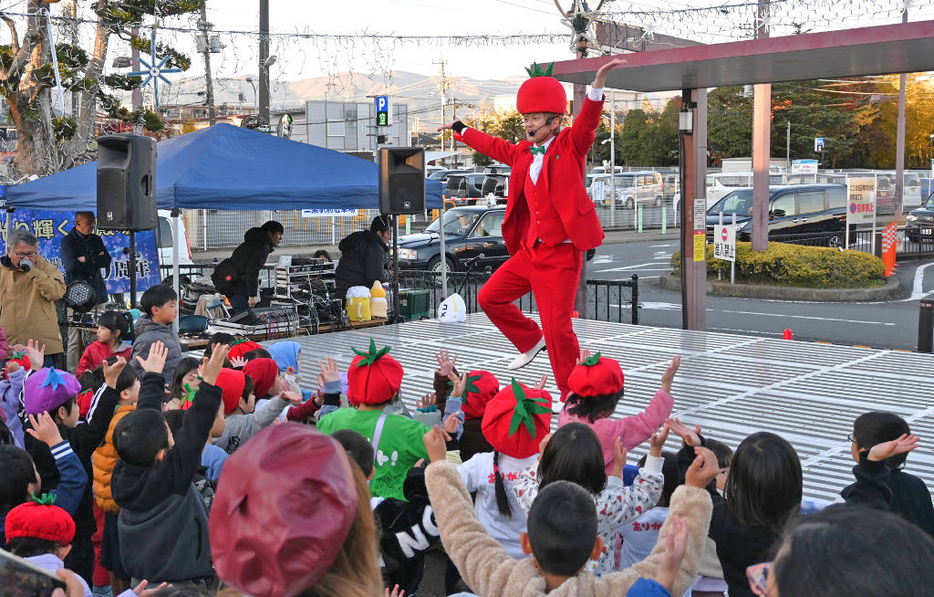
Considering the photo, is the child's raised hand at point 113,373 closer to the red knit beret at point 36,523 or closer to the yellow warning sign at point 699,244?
the red knit beret at point 36,523

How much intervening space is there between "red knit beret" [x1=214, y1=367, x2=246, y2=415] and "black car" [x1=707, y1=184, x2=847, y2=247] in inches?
726

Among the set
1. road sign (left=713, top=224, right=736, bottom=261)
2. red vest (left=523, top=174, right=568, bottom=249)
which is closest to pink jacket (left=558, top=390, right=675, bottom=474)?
red vest (left=523, top=174, right=568, bottom=249)

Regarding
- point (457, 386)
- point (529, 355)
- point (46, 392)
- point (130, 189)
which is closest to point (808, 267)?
point (529, 355)

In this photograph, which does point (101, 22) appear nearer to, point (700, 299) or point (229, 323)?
point (229, 323)

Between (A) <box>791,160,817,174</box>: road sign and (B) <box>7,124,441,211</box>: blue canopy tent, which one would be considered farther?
(A) <box>791,160,817,174</box>: road sign

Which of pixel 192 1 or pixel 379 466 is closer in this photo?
pixel 379 466

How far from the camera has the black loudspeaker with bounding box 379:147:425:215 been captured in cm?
1001

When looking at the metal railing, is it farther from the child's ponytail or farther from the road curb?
the child's ponytail

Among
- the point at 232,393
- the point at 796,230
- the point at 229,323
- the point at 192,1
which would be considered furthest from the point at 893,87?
the point at 232,393

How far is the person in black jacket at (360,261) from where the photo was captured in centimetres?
1123

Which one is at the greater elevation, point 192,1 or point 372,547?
point 192,1

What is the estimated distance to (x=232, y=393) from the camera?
4.70 meters

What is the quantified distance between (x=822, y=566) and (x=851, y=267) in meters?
16.5

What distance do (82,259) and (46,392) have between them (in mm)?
5803
